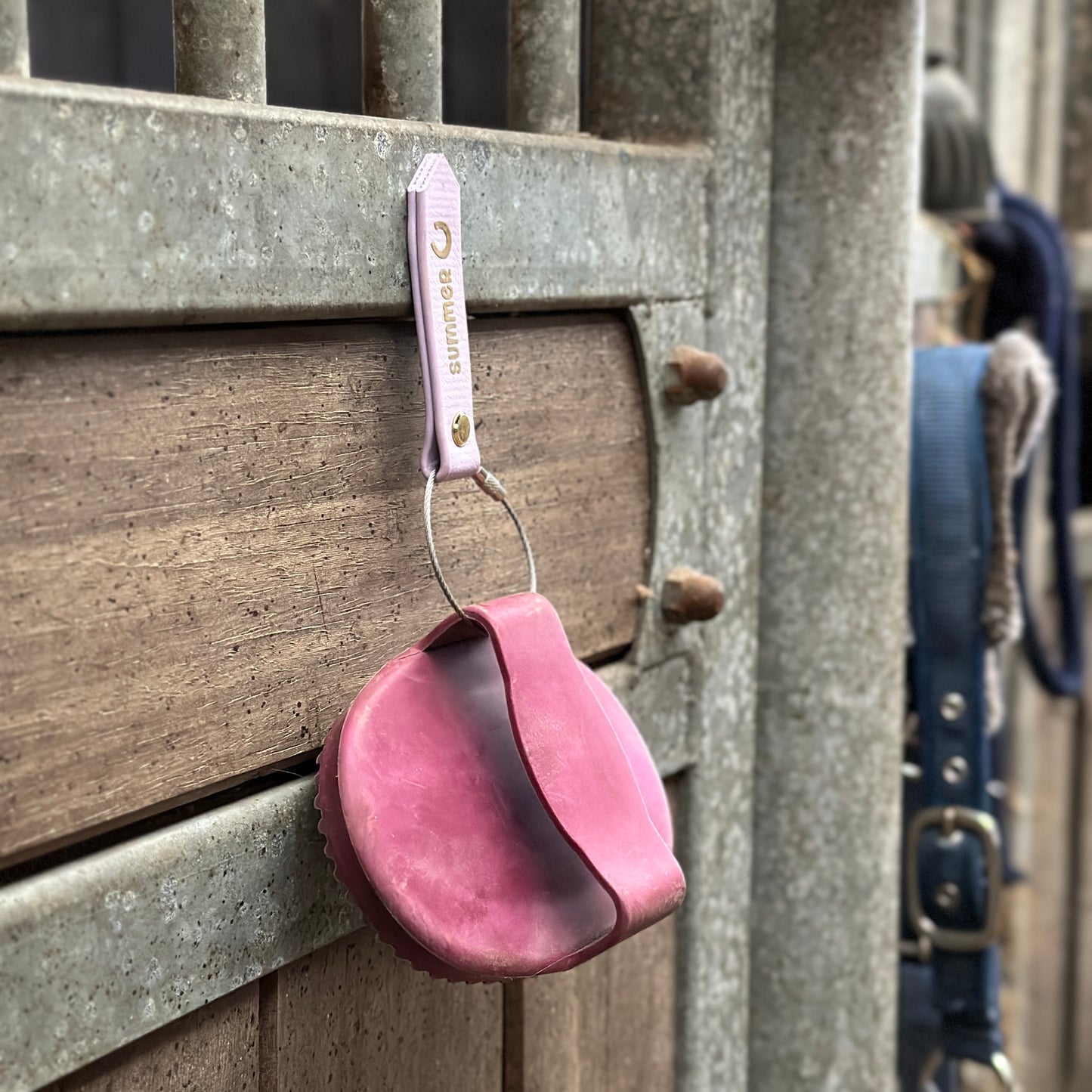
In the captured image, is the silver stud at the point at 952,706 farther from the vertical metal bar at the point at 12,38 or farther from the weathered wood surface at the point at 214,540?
the vertical metal bar at the point at 12,38

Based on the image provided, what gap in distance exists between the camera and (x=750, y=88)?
2.77ft

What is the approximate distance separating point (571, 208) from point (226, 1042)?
1.33 feet

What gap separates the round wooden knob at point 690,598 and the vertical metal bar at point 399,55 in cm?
29

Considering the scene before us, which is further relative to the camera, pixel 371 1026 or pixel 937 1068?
pixel 937 1068

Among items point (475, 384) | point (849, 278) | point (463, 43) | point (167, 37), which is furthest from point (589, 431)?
point (167, 37)

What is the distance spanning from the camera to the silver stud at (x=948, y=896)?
3.80 ft

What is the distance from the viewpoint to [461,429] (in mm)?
575

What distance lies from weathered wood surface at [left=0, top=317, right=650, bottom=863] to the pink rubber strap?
30 millimetres

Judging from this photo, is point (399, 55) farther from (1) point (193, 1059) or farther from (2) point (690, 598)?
(1) point (193, 1059)

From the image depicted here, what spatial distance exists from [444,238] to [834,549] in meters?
0.43

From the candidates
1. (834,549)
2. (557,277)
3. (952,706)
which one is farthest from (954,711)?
(557,277)

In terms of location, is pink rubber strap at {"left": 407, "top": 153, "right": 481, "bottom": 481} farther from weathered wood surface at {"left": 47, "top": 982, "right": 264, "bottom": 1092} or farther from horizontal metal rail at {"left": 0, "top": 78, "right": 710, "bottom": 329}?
weathered wood surface at {"left": 47, "top": 982, "right": 264, "bottom": 1092}

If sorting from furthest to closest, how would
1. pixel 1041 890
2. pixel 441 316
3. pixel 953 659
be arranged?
1. pixel 1041 890
2. pixel 953 659
3. pixel 441 316

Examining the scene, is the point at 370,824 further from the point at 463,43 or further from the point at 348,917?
the point at 463,43
